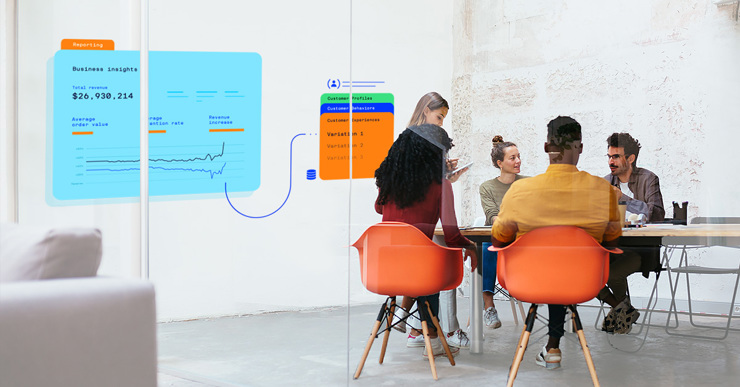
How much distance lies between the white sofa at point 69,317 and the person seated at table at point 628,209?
1.77 m

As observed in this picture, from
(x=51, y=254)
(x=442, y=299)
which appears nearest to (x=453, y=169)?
(x=442, y=299)

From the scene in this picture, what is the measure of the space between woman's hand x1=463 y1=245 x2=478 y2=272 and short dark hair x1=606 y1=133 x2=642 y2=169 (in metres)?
0.76

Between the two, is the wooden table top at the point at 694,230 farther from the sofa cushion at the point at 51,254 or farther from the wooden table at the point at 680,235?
the sofa cushion at the point at 51,254

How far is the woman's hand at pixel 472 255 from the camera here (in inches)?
136

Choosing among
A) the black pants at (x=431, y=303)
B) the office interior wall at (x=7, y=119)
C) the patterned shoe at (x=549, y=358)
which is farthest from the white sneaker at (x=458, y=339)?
the office interior wall at (x=7, y=119)

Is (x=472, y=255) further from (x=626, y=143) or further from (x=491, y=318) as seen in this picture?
(x=626, y=143)

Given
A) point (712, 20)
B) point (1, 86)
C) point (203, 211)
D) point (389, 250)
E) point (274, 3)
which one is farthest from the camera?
point (1, 86)

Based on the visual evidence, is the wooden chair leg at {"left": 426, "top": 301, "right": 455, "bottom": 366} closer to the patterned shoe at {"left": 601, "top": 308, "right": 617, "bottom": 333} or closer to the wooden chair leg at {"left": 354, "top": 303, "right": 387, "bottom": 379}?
the wooden chair leg at {"left": 354, "top": 303, "right": 387, "bottom": 379}

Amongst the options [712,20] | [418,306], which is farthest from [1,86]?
[712,20]

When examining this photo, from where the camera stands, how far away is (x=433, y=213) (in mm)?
3561

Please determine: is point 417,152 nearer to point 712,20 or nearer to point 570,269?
point 570,269

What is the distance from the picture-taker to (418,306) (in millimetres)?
3619

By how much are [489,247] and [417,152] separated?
56 cm

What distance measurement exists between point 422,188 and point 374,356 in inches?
33.6
